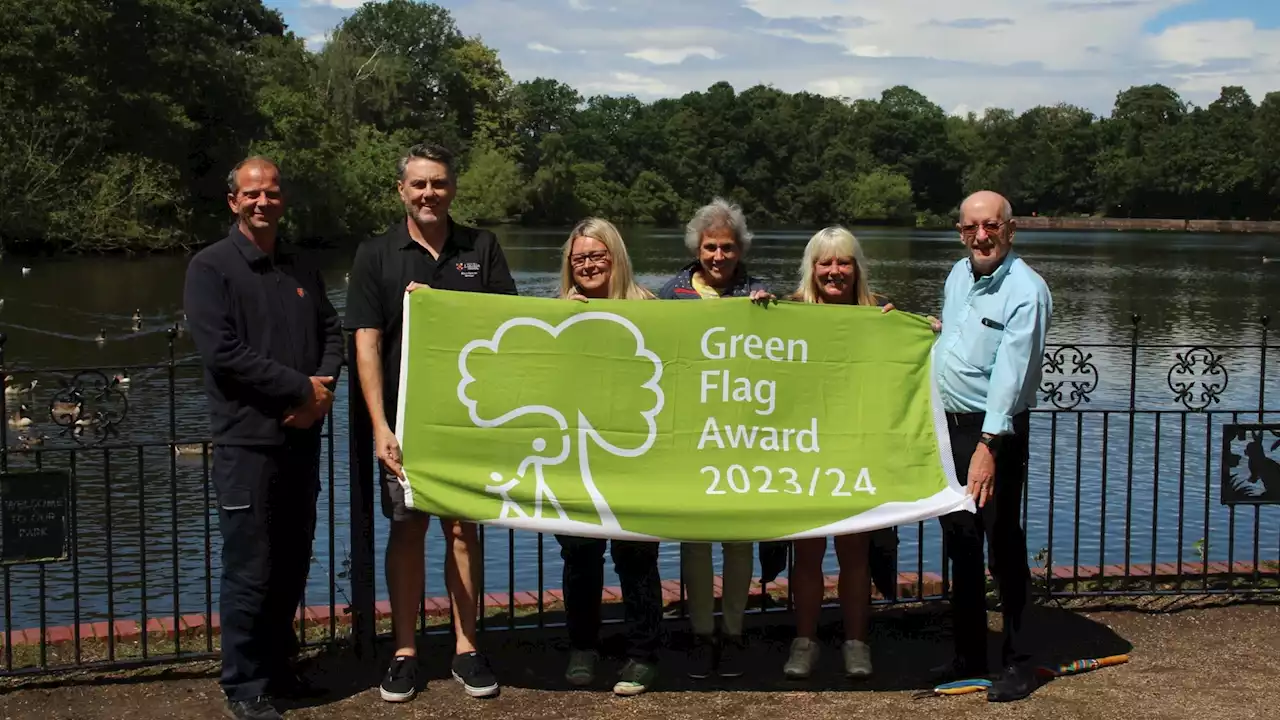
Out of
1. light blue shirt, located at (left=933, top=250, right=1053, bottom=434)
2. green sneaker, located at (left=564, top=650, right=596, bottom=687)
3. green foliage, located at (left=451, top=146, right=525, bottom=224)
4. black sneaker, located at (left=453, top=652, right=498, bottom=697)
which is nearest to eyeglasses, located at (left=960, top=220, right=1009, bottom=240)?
light blue shirt, located at (left=933, top=250, right=1053, bottom=434)

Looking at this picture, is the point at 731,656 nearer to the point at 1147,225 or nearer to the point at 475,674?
the point at 475,674

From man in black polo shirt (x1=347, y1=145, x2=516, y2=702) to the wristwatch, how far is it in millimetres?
1933

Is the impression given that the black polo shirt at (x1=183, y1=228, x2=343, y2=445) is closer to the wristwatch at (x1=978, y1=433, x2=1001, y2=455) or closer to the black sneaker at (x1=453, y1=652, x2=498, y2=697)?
the black sneaker at (x1=453, y1=652, x2=498, y2=697)

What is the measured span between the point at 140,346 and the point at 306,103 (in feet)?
125

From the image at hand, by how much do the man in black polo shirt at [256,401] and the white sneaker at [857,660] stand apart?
2.27 m

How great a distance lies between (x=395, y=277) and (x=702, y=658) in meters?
2.07

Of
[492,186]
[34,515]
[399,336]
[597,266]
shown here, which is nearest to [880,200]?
[492,186]

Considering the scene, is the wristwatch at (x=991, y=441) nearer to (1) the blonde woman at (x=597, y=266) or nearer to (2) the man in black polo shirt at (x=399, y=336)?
(1) the blonde woman at (x=597, y=266)

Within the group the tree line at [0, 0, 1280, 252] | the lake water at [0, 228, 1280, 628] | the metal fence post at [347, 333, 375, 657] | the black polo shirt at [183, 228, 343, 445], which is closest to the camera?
the black polo shirt at [183, 228, 343, 445]

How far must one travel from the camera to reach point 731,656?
5.73 metres

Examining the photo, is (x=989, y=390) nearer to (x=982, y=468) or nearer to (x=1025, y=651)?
(x=982, y=468)

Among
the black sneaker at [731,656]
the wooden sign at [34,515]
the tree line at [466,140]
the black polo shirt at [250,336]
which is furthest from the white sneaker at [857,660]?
the tree line at [466,140]

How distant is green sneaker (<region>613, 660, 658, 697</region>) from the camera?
5.22 m

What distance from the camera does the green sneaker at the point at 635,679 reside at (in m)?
5.22
